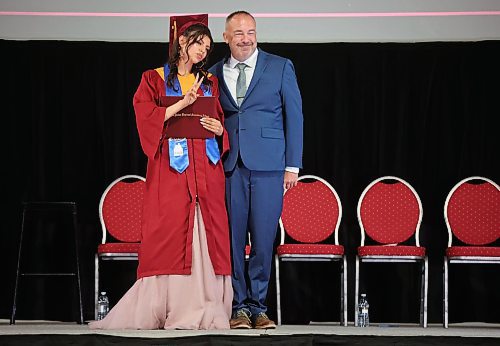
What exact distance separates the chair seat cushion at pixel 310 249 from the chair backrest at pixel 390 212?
15.5 inches

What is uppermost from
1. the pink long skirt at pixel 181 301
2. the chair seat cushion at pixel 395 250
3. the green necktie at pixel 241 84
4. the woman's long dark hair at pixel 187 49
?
the woman's long dark hair at pixel 187 49

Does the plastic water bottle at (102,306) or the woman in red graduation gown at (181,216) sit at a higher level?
the woman in red graduation gown at (181,216)

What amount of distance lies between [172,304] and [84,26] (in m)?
2.63

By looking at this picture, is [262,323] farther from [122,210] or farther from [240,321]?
[122,210]

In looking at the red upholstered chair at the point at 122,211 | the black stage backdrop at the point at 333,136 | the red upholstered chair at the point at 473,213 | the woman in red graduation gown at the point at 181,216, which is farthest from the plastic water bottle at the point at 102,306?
the red upholstered chair at the point at 473,213

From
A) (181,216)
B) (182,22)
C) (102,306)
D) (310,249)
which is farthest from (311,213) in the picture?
(182,22)

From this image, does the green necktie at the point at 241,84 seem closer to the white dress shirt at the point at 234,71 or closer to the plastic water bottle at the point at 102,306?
the white dress shirt at the point at 234,71

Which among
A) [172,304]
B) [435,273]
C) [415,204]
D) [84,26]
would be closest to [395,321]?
[435,273]

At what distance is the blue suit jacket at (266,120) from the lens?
4.98m

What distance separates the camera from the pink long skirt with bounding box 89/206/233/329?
4863 mm

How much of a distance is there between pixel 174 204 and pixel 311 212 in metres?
1.93

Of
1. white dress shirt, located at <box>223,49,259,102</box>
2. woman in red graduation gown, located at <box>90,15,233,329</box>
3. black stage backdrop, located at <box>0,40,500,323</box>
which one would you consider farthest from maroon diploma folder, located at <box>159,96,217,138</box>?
black stage backdrop, located at <box>0,40,500,323</box>

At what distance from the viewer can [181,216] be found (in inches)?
195

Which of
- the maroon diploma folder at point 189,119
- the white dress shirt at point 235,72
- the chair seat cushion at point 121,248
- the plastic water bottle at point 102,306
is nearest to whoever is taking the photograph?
the maroon diploma folder at point 189,119
